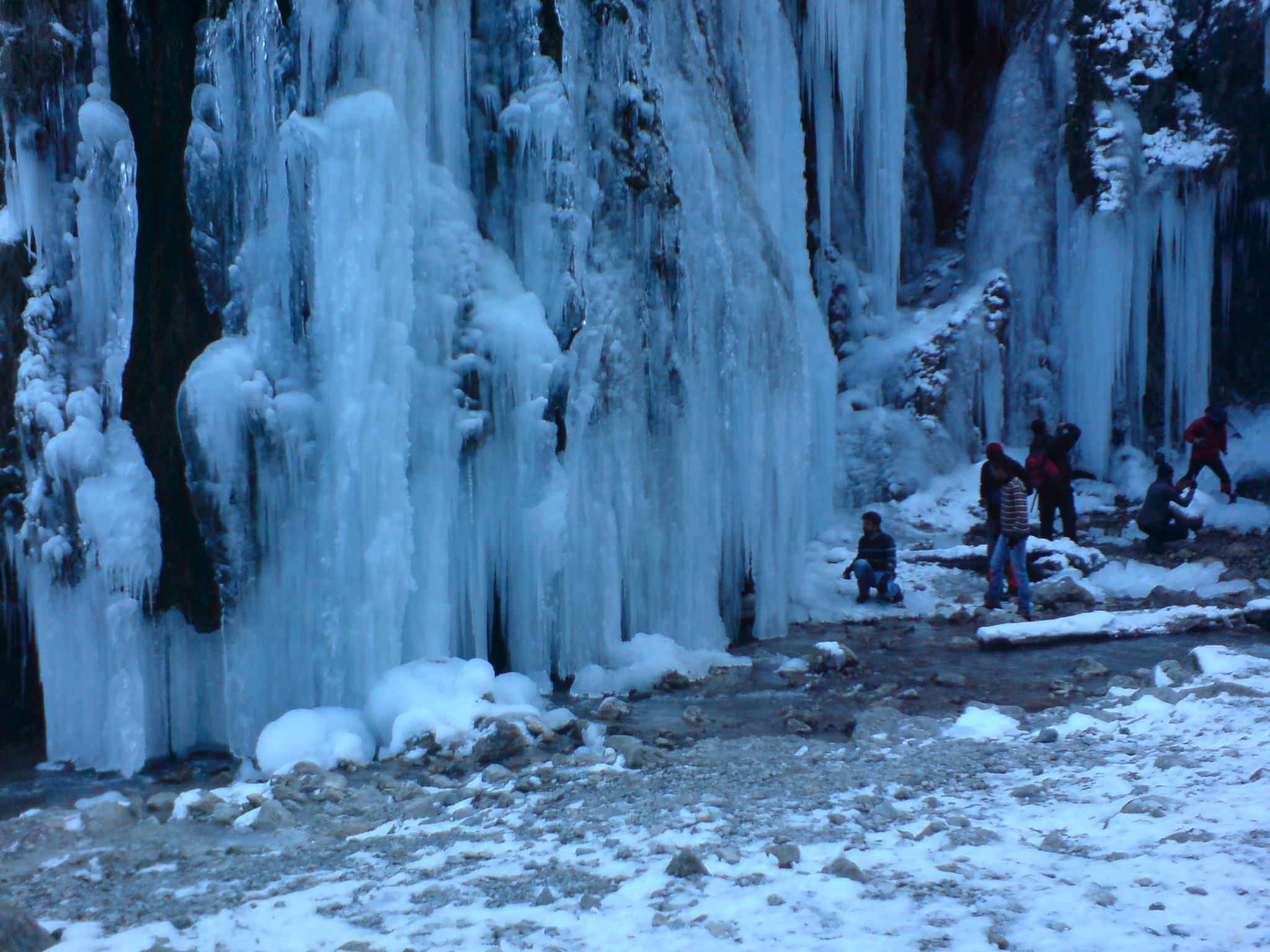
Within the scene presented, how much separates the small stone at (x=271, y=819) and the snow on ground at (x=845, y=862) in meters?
0.43

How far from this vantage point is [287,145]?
5172 mm

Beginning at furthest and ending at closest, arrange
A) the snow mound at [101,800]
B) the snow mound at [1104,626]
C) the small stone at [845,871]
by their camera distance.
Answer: the snow mound at [1104,626], the snow mound at [101,800], the small stone at [845,871]

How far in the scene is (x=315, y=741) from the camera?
4.74 meters

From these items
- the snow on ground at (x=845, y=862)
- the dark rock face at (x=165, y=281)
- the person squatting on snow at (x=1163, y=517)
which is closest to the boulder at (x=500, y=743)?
the snow on ground at (x=845, y=862)

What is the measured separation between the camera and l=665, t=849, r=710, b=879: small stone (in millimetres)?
2881

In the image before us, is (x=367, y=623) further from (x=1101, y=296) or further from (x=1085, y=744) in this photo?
(x=1101, y=296)

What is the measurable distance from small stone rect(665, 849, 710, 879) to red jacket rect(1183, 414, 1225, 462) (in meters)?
11.0

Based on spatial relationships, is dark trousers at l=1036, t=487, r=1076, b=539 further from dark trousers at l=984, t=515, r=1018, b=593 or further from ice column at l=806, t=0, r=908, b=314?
ice column at l=806, t=0, r=908, b=314

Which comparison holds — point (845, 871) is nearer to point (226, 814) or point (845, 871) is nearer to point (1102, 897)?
point (1102, 897)

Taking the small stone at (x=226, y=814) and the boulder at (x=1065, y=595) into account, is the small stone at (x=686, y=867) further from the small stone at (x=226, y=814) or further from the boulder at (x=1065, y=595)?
the boulder at (x=1065, y=595)

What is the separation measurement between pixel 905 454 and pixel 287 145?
31.3ft

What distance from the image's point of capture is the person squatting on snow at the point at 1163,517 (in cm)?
1032

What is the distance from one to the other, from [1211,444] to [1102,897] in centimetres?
1082

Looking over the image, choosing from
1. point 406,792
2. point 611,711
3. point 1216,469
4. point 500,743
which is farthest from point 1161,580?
point 406,792
